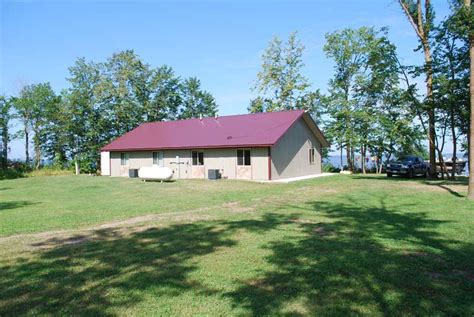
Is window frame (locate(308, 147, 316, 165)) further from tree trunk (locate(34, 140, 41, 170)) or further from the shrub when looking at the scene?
tree trunk (locate(34, 140, 41, 170))

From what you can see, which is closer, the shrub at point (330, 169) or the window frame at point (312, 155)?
the window frame at point (312, 155)

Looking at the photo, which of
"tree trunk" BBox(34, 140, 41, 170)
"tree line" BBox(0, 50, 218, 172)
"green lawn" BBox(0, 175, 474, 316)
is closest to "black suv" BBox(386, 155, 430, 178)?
"green lawn" BBox(0, 175, 474, 316)

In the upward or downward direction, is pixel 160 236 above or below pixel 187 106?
below

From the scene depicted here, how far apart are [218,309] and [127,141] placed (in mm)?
29453

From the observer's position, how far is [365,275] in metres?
4.74

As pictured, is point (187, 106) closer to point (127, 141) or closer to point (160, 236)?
point (127, 141)

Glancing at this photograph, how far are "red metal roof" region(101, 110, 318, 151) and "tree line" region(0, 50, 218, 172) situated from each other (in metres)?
10.7

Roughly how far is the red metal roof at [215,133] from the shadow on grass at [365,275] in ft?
50.8

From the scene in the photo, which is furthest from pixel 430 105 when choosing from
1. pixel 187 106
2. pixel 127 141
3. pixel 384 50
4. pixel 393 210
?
pixel 187 106

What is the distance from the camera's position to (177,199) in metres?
13.6

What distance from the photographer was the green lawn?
12.8 ft

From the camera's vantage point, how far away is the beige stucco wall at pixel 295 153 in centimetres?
2372

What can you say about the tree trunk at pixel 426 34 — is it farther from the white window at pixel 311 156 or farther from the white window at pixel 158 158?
the white window at pixel 158 158

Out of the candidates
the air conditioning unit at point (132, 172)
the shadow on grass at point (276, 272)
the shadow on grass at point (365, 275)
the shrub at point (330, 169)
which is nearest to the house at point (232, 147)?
the air conditioning unit at point (132, 172)
